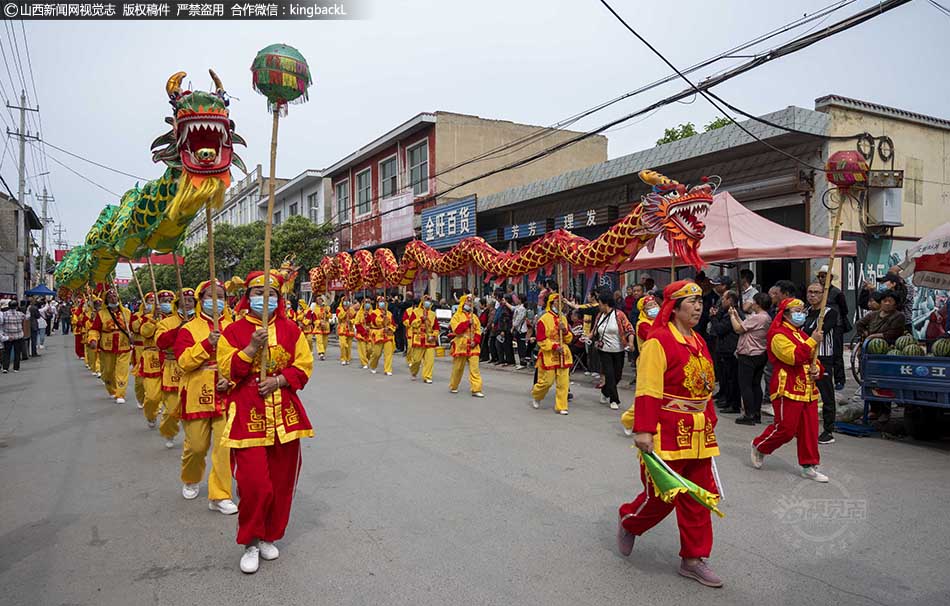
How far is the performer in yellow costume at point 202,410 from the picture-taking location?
16.4 ft

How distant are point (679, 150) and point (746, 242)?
4527 mm

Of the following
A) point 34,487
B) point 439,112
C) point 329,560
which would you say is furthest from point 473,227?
point 329,560

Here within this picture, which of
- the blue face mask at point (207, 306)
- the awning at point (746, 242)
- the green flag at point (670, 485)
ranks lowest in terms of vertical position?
the green flag at point (670, 485)

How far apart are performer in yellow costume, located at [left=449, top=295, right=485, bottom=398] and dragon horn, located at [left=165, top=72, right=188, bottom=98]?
681 cm

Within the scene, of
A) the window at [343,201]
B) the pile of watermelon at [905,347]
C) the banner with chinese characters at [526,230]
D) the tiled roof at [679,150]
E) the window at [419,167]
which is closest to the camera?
the pile of watermelon at [905,347]

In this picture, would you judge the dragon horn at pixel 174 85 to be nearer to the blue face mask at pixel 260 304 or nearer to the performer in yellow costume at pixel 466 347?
the blue face mask at pixel 260 304

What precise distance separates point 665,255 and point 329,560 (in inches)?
350

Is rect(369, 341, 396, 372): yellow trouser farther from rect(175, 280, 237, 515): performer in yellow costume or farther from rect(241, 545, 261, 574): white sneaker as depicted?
rect(241, 545, 261, 574): white sneaker

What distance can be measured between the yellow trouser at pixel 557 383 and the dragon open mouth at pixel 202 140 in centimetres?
569

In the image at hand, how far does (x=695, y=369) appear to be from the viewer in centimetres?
383

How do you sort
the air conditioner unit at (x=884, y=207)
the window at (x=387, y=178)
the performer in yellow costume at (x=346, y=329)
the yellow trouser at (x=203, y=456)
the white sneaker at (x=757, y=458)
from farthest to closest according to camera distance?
the window at (x=387, y=178) < the performer in yellow costume at (x=346, y=329) < the air conditioner unit at (x=884, y=207) < the white sneaker at (x=757, y=458) < the yellow trouser at (x=203, y=456)

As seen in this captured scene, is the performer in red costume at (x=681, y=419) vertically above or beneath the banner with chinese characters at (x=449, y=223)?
beneath

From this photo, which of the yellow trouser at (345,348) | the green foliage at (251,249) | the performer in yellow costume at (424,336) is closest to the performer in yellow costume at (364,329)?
the yellow trouser at (345,348)

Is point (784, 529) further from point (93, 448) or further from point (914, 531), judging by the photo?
point (93, 448)
